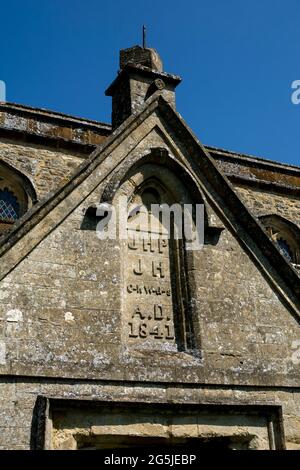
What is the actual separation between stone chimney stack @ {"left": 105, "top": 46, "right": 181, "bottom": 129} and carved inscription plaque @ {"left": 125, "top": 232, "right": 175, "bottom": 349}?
1984 millimetres

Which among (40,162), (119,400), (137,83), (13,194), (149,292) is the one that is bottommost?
(119,400)

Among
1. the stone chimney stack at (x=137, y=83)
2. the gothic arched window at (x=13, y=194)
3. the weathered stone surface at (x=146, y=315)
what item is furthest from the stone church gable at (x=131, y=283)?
the gothic arched window at (x=13, y=194)

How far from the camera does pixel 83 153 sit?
1407cm

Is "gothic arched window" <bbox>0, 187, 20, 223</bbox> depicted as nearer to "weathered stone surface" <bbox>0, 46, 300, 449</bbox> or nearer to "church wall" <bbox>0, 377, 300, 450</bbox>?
"weathered stone surface" <bbox>0, 46, 300, 449</bbox>

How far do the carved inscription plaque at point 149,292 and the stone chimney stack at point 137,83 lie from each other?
198 cm

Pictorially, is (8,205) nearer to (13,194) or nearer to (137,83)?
Answer: (13,194)

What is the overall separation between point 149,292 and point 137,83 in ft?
10.1

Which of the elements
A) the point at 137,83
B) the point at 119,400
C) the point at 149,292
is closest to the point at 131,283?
the point at 149,292

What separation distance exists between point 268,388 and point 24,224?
309 centimetres

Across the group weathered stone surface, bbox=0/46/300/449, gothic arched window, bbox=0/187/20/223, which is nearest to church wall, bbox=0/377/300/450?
weathered stone surface, bbox=0/46/300/449

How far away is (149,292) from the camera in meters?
6.63

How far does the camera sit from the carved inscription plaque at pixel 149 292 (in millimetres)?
6398
